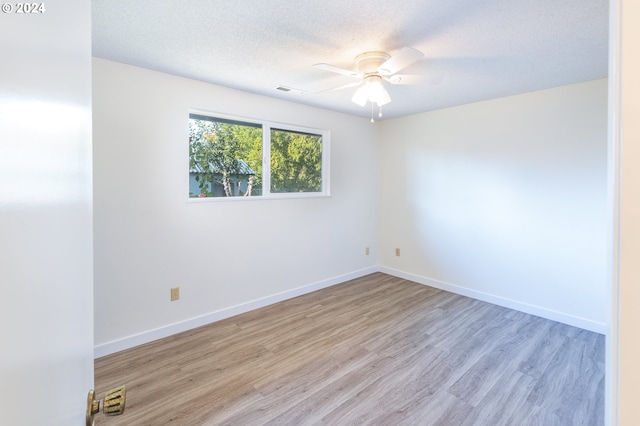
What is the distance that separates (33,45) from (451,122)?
3915mm

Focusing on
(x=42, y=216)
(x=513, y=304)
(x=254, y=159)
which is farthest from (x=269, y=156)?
(x=513, y=304)

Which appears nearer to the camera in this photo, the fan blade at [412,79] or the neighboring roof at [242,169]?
the fan blade at [412,79]

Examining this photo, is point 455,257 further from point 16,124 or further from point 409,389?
point 16,124

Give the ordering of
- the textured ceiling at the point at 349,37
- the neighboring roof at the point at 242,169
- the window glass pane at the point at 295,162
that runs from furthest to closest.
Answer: the window glass pane at the point at 295,162 → the neighboring roof at the point at 242,169 → the textured ceiling at the point at 349,37

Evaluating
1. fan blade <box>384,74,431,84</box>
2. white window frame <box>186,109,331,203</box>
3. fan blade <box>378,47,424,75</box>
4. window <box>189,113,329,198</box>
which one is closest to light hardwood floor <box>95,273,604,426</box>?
white window frame <box>186,109,331,203</box>

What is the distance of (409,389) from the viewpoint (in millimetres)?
1931

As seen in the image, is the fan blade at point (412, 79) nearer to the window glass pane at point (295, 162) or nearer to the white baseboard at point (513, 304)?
the window glass pane at point (295, 162)

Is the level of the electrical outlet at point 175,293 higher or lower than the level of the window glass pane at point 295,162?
lower

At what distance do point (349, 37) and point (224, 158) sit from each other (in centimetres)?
171

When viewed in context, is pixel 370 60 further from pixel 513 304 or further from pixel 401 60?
pixel 513 304

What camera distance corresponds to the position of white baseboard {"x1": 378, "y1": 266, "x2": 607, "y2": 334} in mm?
2736

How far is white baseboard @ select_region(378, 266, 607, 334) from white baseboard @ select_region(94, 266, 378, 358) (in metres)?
1.12

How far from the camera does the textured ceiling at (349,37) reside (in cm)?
154

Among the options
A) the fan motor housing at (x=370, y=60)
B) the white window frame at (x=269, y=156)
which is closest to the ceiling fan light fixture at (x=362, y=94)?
the fan motor housing at (x=370, y=60)
